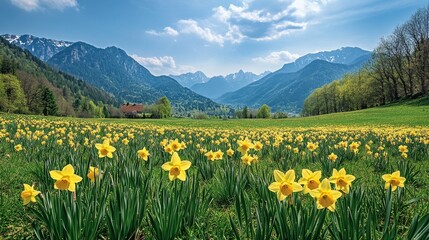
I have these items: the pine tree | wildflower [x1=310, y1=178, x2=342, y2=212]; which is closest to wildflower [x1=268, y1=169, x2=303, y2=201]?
wildflower [x1=310, y1=178, x2=342, y2=212]

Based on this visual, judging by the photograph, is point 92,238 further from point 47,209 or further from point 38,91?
point 38,91

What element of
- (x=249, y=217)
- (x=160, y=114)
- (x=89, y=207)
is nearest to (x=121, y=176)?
(x=89, y=207)

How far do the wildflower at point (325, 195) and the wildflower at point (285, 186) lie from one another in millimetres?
122

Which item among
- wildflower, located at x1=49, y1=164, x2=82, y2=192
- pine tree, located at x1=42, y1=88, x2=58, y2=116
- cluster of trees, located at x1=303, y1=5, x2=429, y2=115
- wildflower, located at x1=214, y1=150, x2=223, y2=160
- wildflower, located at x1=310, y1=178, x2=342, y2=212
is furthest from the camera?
pine tree, located at x1=42, y1=88, x2=58, y2=116

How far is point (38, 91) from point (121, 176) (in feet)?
288

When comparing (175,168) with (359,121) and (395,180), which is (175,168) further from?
(359,121)

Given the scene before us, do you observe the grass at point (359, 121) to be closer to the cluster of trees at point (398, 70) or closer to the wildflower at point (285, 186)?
the cluster of trees at point (398, 70)

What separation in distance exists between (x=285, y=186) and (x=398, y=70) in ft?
215

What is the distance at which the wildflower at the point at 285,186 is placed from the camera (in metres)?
2.09

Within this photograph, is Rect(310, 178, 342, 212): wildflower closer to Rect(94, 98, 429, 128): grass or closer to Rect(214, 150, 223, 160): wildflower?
Rect(214, 150, 223, 160): wildflower

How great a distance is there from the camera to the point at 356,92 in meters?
69.2

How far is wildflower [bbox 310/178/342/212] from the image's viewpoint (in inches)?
77.4

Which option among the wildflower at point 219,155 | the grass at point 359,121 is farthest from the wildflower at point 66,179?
the grass at point 359,121

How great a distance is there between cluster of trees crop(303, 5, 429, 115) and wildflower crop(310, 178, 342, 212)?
59.6 metres
